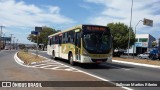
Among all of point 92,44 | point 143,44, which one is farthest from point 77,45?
point 143,44

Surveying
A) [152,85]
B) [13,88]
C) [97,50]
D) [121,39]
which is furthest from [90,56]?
[121,39]

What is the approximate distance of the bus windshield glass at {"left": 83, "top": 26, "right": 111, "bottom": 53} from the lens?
22344mm

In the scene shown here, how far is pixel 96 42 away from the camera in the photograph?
2245 centimetres

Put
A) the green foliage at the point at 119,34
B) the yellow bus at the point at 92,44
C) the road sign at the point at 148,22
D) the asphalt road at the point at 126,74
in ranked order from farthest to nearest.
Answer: the green foliage at the point at 119,34, the road sign at the point at 148,22, the yellow bus at the point at 92,44, the asphalt road at the point at 126,74

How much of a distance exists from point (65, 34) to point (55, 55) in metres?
6.16

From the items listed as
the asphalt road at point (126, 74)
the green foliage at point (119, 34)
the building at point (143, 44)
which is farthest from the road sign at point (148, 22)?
the building at point (143, 44)

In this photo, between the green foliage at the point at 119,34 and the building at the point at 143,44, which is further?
the building at the point at 143,44

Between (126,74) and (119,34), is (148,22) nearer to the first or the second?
(119,34)

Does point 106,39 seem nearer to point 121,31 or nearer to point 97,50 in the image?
point 97,50

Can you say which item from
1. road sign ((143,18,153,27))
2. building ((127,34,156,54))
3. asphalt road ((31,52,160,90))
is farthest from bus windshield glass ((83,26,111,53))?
building ((127,34,156,54))

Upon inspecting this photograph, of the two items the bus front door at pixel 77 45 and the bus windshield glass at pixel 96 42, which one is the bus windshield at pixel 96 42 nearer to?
the bus windshield glass at pixel 96 42

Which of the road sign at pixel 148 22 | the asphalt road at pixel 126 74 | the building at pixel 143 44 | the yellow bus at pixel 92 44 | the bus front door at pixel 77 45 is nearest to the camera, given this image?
the asphalt road at pixel 126 74

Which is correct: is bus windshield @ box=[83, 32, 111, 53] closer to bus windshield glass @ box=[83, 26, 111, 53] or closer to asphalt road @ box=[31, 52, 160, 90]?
bus windshield glass @ box=[83, 26, 111, 53]

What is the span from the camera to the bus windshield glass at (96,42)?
22344 mm
